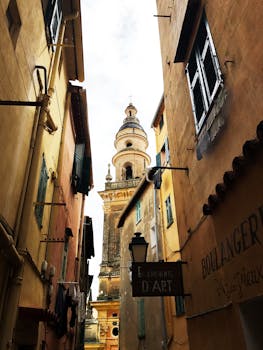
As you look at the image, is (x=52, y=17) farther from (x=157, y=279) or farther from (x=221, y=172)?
(x=157, y=279)

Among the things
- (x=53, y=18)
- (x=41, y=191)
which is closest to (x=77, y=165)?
(x=41, y=191)

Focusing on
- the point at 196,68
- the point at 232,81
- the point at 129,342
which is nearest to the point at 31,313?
the point at 232,81

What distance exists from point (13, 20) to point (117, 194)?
34895mm

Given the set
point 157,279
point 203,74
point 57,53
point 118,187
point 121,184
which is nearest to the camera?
point 203,74

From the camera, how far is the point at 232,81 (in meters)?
4.74

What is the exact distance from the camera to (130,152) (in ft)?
143

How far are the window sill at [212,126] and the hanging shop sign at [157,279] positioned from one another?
225 cm

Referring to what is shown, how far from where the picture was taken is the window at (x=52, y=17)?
7180mm

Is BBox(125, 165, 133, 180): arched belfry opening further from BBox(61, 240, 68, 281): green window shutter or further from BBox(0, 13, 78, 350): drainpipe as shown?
BBox(0, 13, 78, 350): drainpipe

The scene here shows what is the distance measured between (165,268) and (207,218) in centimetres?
157

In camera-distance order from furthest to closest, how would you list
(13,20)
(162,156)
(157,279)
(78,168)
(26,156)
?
(162,156)
(78,168)
(157,279)
(26,156)
(13,20)

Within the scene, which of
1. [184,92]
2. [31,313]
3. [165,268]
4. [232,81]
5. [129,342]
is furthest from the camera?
[129,342]

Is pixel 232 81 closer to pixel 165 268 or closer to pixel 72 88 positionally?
pixel 165 268

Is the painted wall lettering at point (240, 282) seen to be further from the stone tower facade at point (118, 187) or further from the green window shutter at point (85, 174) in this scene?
the stone tower facade at point (118, 187)
